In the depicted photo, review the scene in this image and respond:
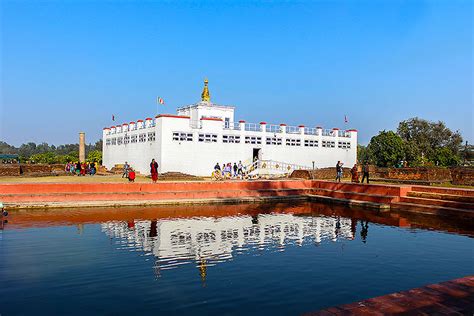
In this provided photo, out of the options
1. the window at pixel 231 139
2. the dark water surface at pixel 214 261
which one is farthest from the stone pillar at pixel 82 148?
the dark water surface at pixel 214 261

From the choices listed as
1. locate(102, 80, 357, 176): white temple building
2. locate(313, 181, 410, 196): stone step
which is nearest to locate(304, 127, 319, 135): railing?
locate(102, 80, 357, 176): white temple building

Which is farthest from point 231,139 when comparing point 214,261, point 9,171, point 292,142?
point 214,261

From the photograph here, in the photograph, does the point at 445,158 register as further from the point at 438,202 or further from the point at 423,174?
the point at 438,202

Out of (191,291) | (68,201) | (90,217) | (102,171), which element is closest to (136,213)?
(90,217)

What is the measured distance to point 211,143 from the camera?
35.0 meters

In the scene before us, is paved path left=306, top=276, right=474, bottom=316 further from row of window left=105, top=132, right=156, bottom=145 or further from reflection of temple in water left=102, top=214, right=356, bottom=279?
row of window left=105, top=132, right=156, bottom=145

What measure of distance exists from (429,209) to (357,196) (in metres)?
4.48

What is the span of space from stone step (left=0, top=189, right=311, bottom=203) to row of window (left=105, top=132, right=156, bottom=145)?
13596 mm

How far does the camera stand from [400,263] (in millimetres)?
10078

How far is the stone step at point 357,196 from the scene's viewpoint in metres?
20.3

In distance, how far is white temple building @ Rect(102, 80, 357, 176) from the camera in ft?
109

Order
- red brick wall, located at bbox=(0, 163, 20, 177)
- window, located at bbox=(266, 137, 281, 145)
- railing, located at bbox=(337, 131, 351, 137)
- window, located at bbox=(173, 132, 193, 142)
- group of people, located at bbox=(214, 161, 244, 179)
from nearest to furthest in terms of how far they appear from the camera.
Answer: group of people, located at bbox=(214, 161, 244, 179), red brick wall, located at bbox=(0, 163, 20, 177), window, located at bbox=(173, 132, 193, 142), window, located at bbox=(266, 137, 281, 145), railing, located at bbox=(337, 131, 351, 137)

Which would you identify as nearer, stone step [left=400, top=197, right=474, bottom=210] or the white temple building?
stone step [left=400, top=197, right=474, bottom=210]

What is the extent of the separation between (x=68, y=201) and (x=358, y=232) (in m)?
13.4
